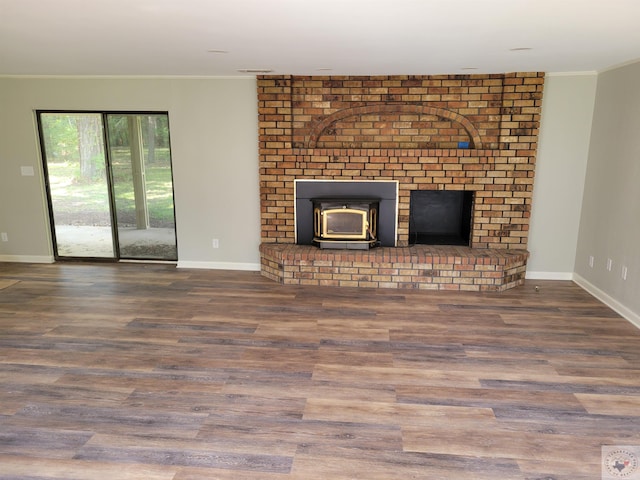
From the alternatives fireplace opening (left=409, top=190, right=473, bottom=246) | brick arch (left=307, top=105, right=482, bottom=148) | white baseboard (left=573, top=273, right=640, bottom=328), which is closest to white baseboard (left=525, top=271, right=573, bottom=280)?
white baseboard (left=573, top=273, right=640, bottom=328)

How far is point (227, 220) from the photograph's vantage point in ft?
17.6

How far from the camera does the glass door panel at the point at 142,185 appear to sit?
534 cm

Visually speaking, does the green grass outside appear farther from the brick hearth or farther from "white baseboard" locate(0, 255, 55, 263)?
the brick hearth

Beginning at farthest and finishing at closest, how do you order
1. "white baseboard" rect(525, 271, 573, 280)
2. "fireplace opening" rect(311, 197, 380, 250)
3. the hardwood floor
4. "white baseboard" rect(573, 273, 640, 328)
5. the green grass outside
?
the green grass outside, "white baseboard" rect(525, 271, 573, 280), "fireplace opening" rect(311, 197, 380, 250), "white baseboard" rect(573, 273, 640, 328), the hardwood floor

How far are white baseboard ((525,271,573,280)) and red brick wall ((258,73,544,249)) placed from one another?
1.30 feet

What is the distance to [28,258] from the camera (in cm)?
573

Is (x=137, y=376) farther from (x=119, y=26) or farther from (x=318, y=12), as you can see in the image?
(x=318, y=12)

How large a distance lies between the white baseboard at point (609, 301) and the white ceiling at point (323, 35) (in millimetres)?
2140

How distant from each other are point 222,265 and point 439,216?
2710mm

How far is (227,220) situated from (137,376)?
104 inches

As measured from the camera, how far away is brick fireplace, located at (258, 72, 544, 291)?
475 cm

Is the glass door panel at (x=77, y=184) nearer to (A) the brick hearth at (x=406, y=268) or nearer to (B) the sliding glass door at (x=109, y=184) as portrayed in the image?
(B) the sliding glass door at (x=109, y=184)

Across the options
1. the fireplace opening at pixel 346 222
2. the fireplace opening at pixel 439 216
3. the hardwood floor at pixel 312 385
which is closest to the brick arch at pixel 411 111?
the fireplace opening at pixel 439 216

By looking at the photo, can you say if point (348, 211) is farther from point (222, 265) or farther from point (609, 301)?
point (609, 301)
